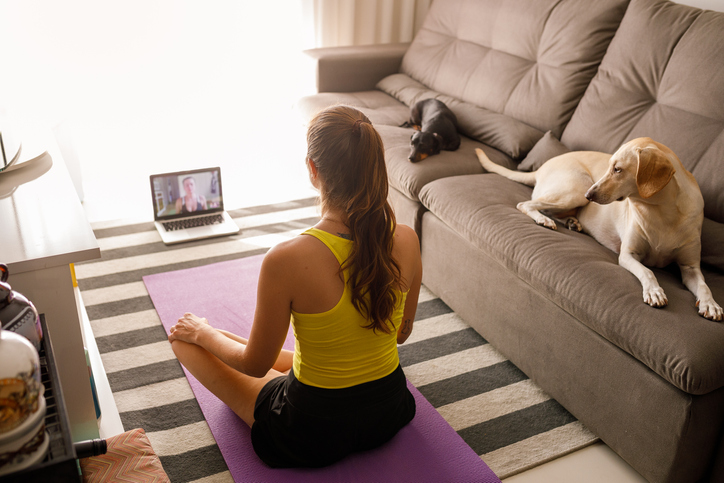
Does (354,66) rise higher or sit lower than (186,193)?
higher

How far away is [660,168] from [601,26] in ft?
3.96

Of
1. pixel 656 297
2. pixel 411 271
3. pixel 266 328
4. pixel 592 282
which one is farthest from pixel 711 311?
pixel 266 328

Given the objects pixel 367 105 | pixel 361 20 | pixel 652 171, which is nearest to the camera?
pixel 652 171

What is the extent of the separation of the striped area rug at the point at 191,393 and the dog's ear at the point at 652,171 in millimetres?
753

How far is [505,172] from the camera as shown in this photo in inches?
97.9

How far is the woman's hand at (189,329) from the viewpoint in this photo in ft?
5.20

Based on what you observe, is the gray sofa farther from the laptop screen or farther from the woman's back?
the laptop screen

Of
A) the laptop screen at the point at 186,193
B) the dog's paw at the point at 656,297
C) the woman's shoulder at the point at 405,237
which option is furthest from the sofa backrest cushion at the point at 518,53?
the woman's shoulder at the point at 405,237

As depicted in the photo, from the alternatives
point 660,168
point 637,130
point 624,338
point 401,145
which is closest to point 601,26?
point 637,130

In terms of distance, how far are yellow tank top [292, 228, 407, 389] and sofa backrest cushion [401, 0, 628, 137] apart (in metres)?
1.72

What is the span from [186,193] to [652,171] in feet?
6.82

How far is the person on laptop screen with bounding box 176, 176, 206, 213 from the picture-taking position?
2.79m

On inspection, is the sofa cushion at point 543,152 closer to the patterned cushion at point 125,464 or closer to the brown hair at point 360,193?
the brown hair at point 360,193

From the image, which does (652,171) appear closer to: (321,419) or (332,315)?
(332,315)
